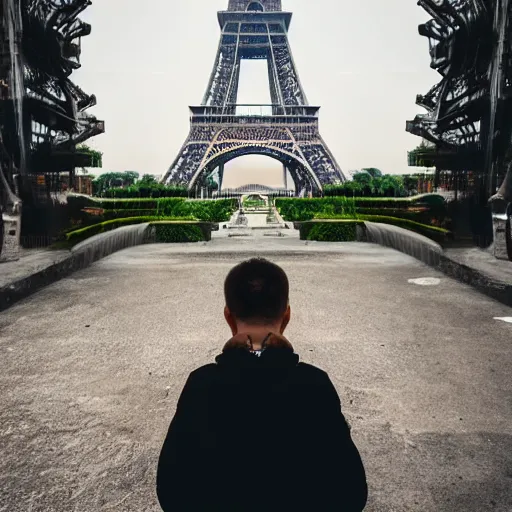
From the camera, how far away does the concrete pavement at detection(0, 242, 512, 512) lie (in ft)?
8.94

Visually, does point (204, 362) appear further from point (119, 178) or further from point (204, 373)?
point (119, 178)

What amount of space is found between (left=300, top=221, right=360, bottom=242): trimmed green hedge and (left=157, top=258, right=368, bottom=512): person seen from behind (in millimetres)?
15364

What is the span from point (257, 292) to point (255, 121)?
4529 cm

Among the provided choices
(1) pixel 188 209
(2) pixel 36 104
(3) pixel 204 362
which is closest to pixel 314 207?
(1) pixel 188 209

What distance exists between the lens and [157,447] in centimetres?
314

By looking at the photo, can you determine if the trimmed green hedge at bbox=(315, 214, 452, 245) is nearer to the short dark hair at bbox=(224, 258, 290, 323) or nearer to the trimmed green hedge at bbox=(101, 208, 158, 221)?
the trimmed green hedge at bbox=(101, 208, 158, 221)

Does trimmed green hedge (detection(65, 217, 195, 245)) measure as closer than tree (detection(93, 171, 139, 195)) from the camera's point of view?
Yes

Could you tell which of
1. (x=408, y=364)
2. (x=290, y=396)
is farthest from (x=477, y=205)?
→ (x=290, y=396)

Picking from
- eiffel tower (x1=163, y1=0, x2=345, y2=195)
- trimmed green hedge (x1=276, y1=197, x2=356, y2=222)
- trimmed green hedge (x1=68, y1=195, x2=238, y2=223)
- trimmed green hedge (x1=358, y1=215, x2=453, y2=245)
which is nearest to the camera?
trimmed green hedge (x1=358, y1=215, x2=453, y2=245)

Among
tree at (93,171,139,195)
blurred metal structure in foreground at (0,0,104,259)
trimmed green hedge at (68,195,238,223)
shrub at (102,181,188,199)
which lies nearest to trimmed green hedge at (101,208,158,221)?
trimmed green hedge at (68,195,238,223)

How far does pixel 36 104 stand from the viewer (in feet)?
34.8

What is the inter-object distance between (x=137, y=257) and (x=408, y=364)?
8927mm

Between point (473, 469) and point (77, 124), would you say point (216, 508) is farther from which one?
point (77, 124)

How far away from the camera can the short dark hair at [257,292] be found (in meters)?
1.63
